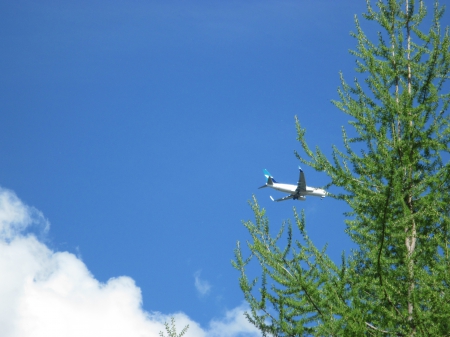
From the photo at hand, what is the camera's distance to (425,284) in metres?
6.06

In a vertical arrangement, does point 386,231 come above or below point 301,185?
below

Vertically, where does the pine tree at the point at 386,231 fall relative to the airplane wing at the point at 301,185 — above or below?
below

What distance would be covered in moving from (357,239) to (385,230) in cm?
187

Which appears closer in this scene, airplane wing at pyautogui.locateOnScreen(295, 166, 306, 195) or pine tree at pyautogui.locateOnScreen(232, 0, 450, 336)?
pine tree at pyautogui.locateOnScreen(232, 0, 450, 336)

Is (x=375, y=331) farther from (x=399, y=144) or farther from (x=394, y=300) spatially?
(x=399, y=144)

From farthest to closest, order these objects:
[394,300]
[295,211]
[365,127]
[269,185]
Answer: [269,185], [365,127], [295,211], [394,300]

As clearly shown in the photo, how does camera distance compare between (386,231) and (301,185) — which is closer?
(386,231)

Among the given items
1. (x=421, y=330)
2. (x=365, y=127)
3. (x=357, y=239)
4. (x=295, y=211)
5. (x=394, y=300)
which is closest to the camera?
(x=421, y=330)

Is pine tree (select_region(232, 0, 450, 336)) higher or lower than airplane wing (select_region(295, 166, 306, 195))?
lower

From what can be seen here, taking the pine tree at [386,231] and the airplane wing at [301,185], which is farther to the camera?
the airplane wing at [301,185]

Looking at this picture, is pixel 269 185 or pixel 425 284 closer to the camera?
pixel 425 284

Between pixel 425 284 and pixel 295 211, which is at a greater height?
pixel 295 211

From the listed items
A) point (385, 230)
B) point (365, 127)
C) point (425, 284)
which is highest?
point (365, 127)

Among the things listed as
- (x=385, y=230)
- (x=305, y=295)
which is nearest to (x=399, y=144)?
(x=385, y=230)
